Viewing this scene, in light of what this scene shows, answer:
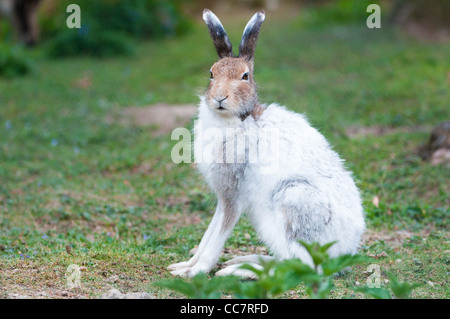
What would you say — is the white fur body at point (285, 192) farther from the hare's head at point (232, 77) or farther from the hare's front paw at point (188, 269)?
→ the hare's head at point (232, 77)

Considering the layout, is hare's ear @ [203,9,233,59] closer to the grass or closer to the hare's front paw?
the grass

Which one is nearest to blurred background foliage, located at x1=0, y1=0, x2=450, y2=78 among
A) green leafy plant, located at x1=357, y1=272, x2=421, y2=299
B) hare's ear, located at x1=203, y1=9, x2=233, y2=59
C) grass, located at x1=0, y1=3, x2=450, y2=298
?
grass, located at x1=0, y1=3, x2=450, y2=298

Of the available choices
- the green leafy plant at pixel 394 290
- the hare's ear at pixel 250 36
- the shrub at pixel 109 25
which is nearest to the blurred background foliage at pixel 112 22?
the shrub at pixel 109 25

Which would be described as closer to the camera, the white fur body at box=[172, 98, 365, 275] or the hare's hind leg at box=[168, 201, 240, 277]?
the white fur body at box=[172, 98, 365, 275]

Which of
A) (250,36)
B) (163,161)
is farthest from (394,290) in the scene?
(163,161)

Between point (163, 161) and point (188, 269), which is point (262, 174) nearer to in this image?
point (188, 269)

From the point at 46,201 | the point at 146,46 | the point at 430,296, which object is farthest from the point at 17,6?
the point at 430,296

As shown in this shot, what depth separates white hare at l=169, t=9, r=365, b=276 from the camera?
4.67 metres

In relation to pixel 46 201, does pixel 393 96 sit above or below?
above

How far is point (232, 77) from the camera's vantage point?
488 centimetres

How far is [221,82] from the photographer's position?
4.81 meters

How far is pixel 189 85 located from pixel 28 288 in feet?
25.1

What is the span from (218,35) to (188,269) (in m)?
1.87
